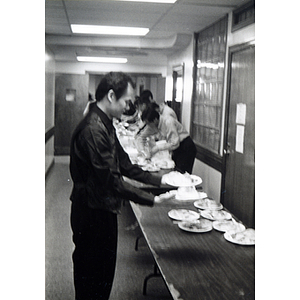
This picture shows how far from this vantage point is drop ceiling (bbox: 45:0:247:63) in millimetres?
1947

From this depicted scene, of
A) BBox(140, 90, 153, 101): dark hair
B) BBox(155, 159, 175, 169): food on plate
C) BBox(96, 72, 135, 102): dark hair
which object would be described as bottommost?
BBox(155, 159, 175, 169): food on plate

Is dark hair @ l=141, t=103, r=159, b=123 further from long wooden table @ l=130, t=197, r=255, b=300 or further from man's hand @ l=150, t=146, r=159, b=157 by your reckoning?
long wooden table @ l=130, t=197, r=255, b=300

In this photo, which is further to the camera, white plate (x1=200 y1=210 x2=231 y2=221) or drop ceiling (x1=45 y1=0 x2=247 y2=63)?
white plate (x1=200 y1=210 x2=231 y2=221)

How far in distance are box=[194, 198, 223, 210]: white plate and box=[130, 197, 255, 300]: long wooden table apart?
33 millimetres

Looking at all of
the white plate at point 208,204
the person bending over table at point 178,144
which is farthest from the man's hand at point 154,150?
the white plate at point 208,204

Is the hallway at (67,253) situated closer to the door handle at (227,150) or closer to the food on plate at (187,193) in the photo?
the food on plate at (187,193)

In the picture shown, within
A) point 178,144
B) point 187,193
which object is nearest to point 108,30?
point 178,144

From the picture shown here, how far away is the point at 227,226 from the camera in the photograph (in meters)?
2.12

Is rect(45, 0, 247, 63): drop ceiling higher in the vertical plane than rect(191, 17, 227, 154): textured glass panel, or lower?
higher

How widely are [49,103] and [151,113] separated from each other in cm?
48

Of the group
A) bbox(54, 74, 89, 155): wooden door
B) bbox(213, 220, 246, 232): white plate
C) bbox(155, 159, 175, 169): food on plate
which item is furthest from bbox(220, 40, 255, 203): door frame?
bbox(54, 74, 89, 155): wooden door

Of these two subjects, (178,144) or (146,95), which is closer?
(146,95)

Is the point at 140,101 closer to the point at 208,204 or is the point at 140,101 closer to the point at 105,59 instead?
the point at 105,59
